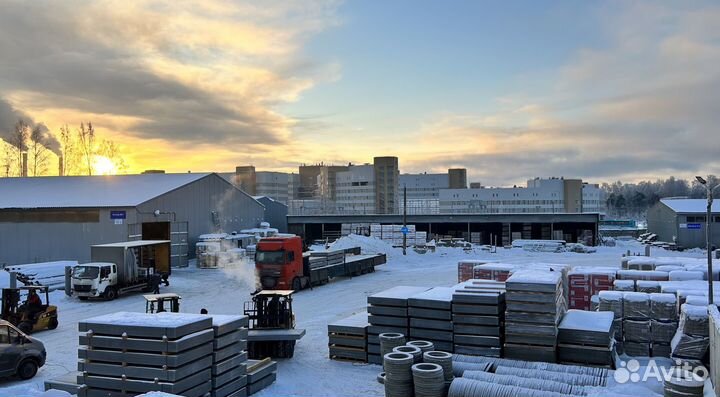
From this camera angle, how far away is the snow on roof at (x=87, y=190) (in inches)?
1547

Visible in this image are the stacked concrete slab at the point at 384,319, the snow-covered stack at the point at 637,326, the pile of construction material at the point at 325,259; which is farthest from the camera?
the pile of construction material at the point at 325,259

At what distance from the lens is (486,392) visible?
1141 cm

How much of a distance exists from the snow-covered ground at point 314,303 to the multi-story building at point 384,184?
3261 inches

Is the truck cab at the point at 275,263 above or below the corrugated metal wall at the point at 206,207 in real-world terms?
below

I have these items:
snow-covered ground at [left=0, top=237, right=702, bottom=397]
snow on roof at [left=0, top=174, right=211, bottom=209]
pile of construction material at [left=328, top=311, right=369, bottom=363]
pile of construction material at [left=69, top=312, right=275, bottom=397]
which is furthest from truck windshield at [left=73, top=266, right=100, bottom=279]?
pile of construction material at [left=69, top=312, right=275, bottom=397]

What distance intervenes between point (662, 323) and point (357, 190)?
125878 mm

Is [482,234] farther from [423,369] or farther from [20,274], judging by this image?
[423,369]

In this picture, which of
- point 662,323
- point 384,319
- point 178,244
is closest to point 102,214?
point 178,244

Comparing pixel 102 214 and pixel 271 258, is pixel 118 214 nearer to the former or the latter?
pixel 102 214

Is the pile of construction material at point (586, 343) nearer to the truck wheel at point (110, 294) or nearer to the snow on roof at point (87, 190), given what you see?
the truck wheel at point (110, 294)

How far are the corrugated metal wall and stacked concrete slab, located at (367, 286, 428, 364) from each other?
86.3ft

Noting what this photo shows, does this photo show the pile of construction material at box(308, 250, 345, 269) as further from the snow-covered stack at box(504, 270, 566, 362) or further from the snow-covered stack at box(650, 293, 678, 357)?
the snow-covered stack at box(650, 293, 678, 357)

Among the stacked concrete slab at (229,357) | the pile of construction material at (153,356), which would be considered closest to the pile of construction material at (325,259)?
the stacked concrete slab at (229,357)

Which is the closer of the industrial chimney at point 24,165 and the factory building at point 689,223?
the factory building at point 689,223
